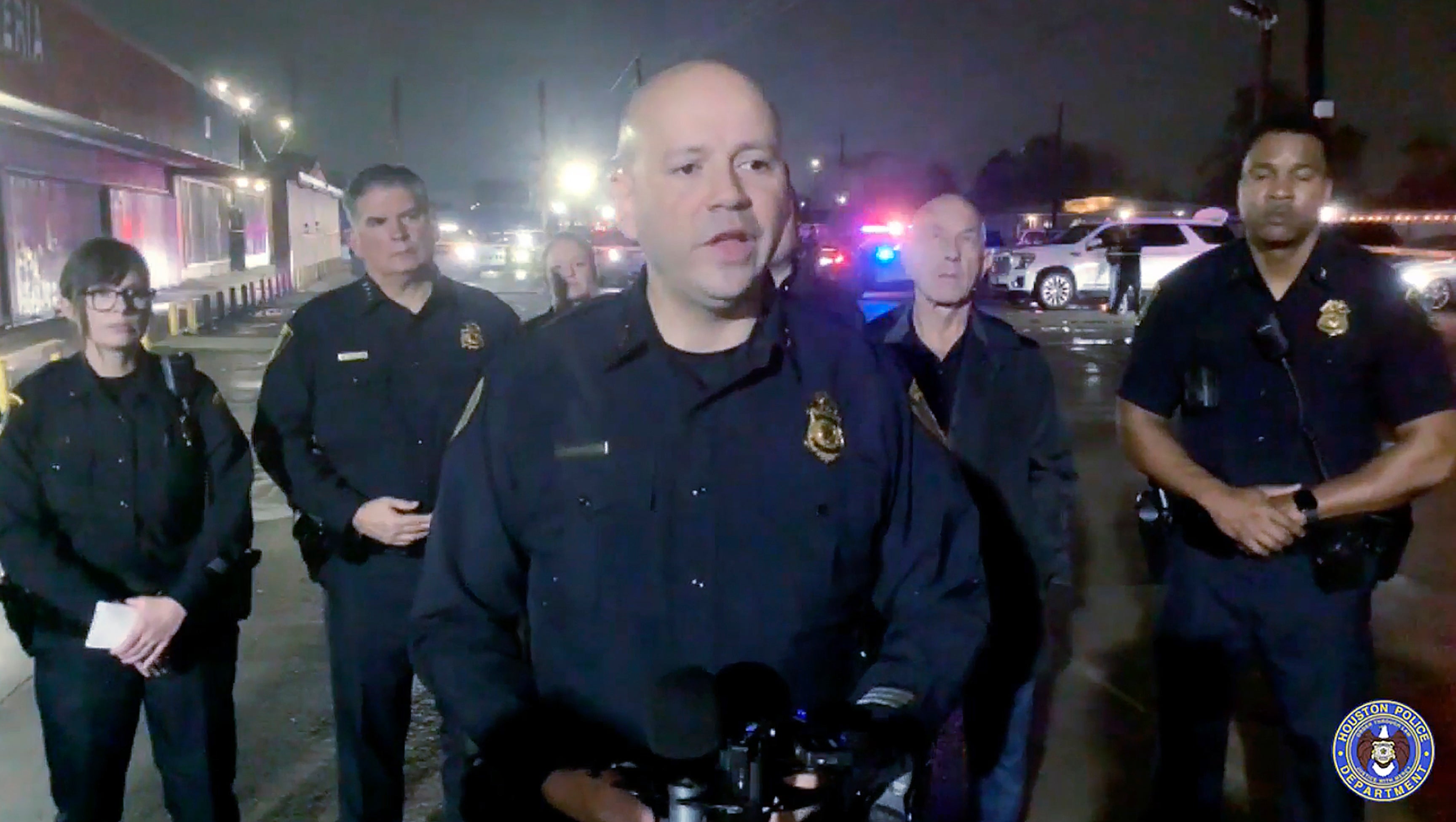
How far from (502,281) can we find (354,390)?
3457 cm

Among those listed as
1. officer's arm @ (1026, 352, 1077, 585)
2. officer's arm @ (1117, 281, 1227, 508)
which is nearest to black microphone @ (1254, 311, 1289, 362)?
officer's arm @ (1117, 281, 1227, 508)

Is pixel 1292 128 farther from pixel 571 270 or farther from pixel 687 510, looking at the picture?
pixel 571 270

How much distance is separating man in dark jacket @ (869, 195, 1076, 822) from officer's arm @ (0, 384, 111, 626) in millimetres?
2189

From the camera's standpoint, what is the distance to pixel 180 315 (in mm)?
20250

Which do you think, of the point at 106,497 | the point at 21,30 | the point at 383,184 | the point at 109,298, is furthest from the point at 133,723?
the point at 21,30

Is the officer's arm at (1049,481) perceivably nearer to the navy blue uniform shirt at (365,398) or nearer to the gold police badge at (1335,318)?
the gold police badge at (1335,318)

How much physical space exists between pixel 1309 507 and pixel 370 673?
2566mm

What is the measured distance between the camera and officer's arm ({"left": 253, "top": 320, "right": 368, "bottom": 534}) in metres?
3.47

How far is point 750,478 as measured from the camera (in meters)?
1.79

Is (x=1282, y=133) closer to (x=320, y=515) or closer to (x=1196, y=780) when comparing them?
(x=1196, y=780)

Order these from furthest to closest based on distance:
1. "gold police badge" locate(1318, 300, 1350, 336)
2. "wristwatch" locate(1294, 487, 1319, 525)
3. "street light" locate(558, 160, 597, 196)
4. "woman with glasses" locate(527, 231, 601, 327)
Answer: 1. "street light" locate(558, 160, 597, 196)
2. "woman with glasses" locate(527, 231, 601, 327)
3. "gold police badge" locate(1318, 300, 1350, 336)
4. "wristwatch" locate(1294, 487, 1319, 525)

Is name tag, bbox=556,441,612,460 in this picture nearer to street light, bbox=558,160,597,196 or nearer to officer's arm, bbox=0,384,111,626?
officer's arm, bbox=0,384,111,626

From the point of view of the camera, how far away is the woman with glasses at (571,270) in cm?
528

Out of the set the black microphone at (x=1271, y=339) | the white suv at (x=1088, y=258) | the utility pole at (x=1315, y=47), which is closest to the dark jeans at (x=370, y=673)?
the black microphone at (x=1271, y=339)
